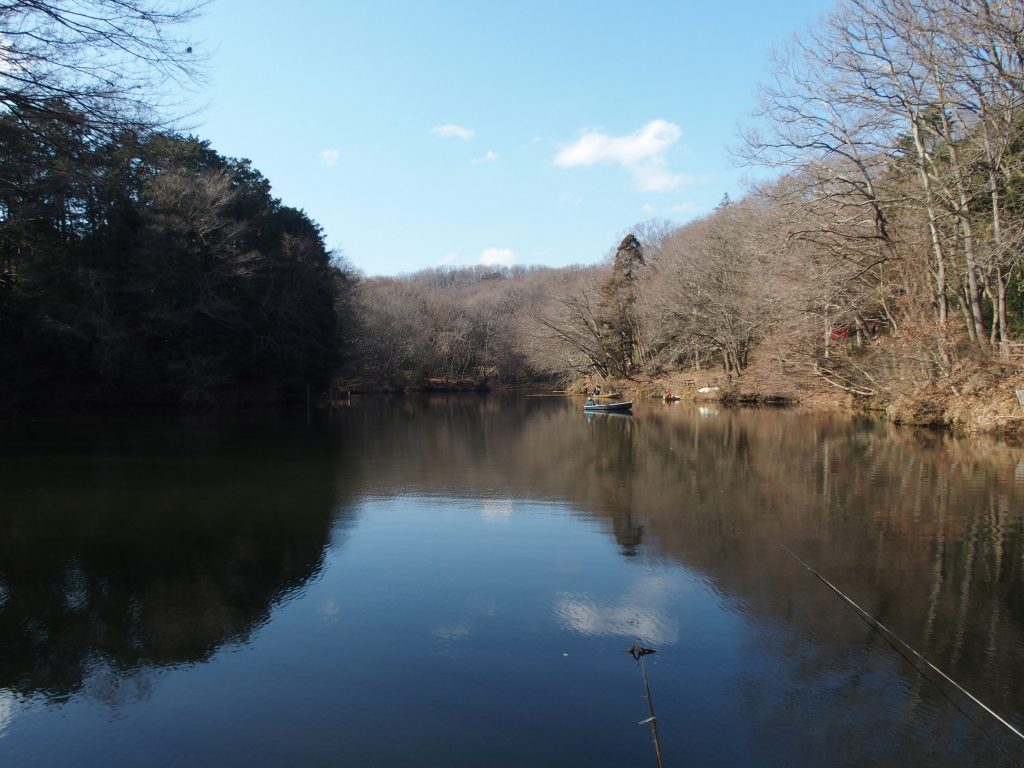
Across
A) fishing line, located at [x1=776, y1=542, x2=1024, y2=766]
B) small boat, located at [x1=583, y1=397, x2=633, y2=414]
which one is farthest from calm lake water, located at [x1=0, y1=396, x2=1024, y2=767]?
small boat, located at [x1=583, y1=397, x2=633, y2=414]

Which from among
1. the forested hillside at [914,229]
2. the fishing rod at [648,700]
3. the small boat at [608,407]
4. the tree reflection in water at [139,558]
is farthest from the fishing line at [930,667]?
the small boat at [608,407]

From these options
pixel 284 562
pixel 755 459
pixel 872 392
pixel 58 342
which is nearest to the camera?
pixel 284 562

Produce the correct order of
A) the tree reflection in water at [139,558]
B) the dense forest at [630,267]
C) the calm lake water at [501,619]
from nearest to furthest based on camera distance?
the calm lake water at [501,619] → the tree reflection in water at [139,558] → the dense forest at [630,267]

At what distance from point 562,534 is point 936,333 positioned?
16.1m

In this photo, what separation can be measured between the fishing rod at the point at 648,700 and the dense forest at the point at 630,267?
8.71m

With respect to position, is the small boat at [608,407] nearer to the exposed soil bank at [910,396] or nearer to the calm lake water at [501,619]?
the exposed soil bank at [910,396]

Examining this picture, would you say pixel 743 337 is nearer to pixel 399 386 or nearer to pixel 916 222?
pixel 916 222

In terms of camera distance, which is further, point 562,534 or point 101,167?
point 101,167

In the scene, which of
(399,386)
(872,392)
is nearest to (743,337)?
(872,392)

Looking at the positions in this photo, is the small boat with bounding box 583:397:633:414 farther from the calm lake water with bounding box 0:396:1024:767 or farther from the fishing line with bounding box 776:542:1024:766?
the fishing line with bounding box 776:542:1024:766

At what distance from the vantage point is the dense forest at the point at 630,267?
1678 cm

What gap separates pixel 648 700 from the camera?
4359 mm

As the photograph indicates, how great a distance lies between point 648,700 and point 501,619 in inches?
64.5

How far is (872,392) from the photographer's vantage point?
24969 mm
